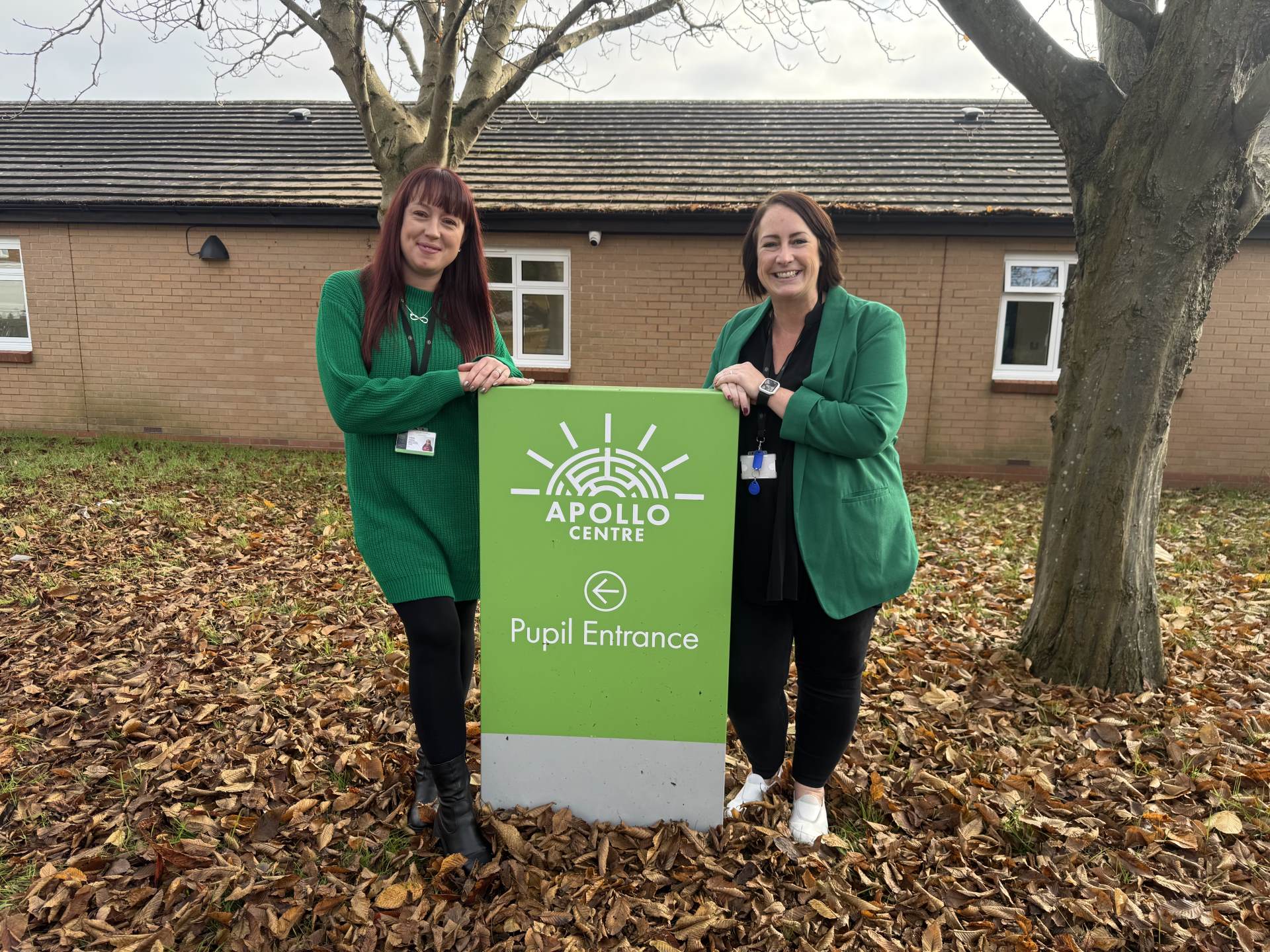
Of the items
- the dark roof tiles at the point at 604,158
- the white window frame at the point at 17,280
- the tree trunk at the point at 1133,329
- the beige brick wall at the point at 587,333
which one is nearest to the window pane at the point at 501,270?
the beige brick wall at the point at 587,333

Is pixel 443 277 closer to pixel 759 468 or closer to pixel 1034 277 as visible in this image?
pixel 759 468

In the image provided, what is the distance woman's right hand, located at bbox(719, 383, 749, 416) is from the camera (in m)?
2.20

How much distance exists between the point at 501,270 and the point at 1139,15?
764cm

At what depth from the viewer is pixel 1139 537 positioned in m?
3.40

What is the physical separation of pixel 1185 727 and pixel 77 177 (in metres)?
12.9

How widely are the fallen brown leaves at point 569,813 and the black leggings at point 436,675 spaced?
1.08 ft

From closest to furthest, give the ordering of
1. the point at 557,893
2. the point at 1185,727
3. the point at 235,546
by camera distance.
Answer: the point at 557,893, the point at 1185,727, the point at 235,546

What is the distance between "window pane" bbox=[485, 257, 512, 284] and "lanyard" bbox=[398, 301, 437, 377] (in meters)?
7.67

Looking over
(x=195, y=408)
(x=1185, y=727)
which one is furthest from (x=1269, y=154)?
(x=195, y=408)

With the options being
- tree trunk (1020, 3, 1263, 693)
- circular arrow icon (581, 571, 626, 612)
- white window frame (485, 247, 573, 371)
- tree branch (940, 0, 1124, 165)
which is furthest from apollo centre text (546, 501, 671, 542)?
white window frame (485, 247, 573, 371)

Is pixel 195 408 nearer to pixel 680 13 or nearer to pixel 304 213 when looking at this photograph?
pixel 304 213

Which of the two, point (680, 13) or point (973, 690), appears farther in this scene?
point (680, 13)

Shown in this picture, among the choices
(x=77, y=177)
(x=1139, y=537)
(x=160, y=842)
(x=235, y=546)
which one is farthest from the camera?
(x=77, y=177)

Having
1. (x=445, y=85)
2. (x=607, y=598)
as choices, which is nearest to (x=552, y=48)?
(x=445, y=85)
